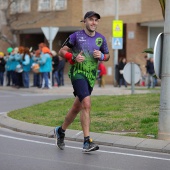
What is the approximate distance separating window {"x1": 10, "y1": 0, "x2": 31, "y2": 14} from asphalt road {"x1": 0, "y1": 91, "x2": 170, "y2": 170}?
3242 cm

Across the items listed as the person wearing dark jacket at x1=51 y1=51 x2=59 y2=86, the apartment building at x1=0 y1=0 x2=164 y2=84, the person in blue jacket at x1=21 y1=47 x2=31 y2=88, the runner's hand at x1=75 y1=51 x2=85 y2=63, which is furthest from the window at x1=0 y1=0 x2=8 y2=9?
the runner's hand at x1=75 y1=51 x2=85 y2=63

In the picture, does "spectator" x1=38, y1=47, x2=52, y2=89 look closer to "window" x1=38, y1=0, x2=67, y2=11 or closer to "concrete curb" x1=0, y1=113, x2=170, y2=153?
"concrete curb" x1=0, y1=113, x2=170, y2=153

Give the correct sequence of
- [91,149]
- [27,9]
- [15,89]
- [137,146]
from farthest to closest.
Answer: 1. [27,9]
2. [15,89]
3. [137,146]
4. [91,149]

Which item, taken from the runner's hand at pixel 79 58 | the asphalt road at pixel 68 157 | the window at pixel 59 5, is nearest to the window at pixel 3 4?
the window at pixel 59 5

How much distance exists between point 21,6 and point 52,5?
3.26 metres

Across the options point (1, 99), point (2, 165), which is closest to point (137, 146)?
point (2, 165)

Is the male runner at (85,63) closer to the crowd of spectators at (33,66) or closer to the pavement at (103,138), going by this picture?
the pavement at (103,138)

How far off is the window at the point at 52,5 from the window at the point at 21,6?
1042mm

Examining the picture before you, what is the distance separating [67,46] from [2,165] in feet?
7.34

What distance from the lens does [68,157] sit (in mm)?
9914

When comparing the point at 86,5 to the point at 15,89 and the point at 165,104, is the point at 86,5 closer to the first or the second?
the point at 15,89

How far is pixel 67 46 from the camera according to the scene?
33.8 feet

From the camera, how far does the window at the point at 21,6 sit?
4394 centimetres

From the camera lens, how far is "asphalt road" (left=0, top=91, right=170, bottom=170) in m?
9.09
